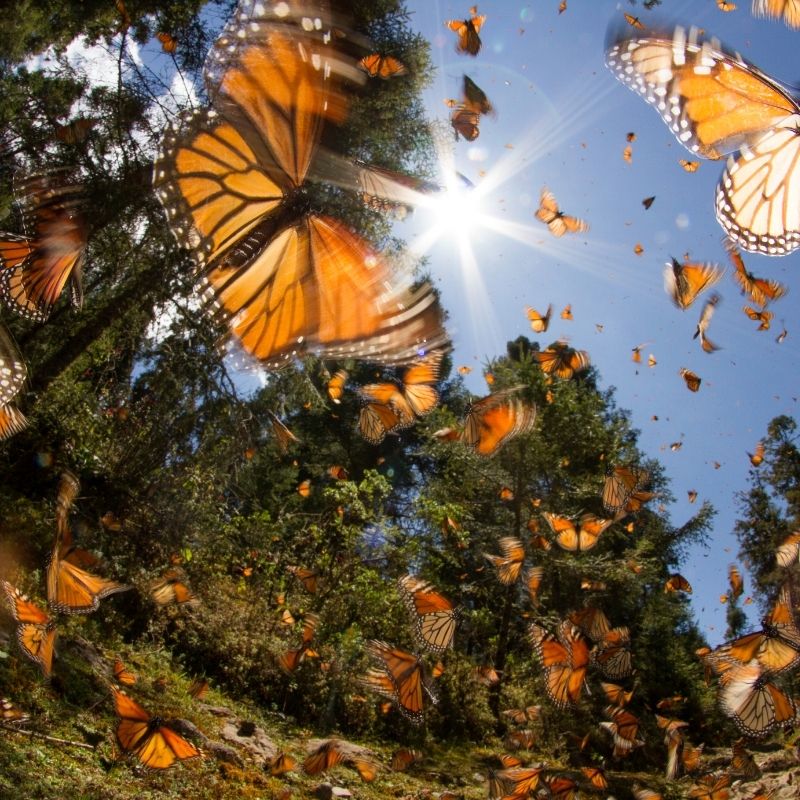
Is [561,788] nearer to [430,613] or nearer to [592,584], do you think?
[430,613]

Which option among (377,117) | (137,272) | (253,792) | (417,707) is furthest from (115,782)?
(377,117)

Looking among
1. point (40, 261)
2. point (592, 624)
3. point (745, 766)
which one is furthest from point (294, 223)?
point (745, 766)

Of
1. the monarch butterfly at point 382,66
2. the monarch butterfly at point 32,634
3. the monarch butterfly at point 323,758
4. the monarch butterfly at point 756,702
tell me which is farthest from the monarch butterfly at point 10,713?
the monarch butterfly at point 382,66

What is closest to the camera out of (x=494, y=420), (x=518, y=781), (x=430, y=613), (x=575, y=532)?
(x=518, y=781)

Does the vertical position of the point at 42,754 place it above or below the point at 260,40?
below

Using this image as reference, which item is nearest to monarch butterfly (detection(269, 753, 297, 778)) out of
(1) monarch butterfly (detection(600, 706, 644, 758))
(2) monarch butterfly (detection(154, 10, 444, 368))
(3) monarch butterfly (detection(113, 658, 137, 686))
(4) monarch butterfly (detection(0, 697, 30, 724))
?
(3) monarch butterfly (detection(113, 658, 137, 686))

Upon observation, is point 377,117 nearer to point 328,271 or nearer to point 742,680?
point 328,271

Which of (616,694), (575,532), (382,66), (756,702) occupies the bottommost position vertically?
(756,702)

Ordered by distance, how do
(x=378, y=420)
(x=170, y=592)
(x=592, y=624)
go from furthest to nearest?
(x=592, y=624) < (x=378, y=420) < (x=170, y=592)
